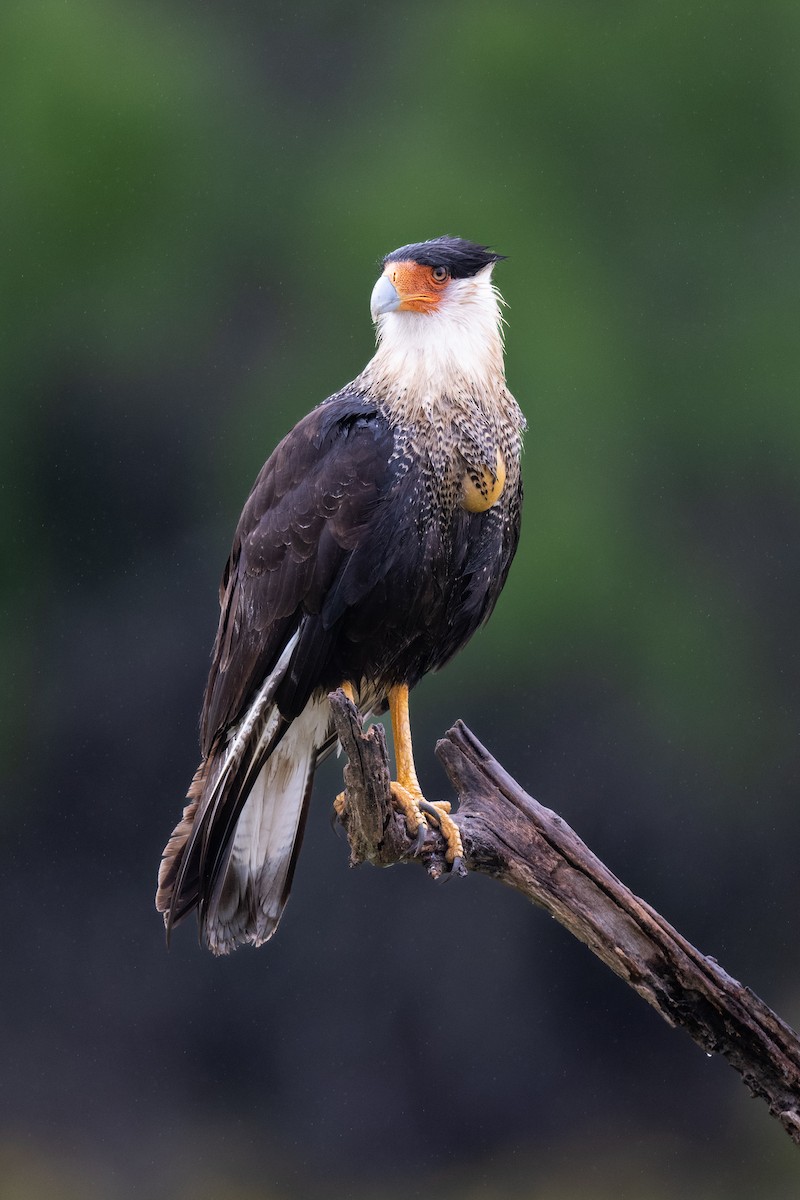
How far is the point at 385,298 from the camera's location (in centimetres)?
230

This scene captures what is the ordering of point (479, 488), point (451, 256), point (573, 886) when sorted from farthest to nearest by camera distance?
point (451, 256), point (479, 488), point (573, 886)

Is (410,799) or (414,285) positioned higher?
(414,285)

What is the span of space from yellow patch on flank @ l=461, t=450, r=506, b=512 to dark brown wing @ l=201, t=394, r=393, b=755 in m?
0.14

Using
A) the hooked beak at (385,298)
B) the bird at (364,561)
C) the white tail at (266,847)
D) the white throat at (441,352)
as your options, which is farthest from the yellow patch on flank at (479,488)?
the white tail at (266,847)

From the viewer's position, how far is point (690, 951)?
6.93 feet

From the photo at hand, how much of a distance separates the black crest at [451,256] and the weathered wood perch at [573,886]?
800 mm

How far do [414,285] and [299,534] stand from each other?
48 centimetres

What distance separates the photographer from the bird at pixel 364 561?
223 centimetres

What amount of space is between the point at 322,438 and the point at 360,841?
2.17 ft

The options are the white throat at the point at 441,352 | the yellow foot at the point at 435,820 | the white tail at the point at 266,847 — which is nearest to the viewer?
the yellow foot at the point at 435,820

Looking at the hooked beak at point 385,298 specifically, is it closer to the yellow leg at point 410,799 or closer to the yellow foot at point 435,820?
the yellow leg at point 410,799

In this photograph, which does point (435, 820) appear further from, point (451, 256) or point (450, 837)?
point (451, 256)

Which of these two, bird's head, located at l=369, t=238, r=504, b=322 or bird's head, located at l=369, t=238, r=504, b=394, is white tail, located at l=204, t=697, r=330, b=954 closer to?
bird's head, located at l=369, t=238, r=504, b=394

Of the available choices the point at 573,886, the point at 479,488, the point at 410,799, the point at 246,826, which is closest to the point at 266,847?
the point at 246,826
